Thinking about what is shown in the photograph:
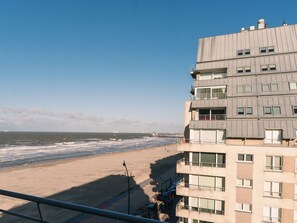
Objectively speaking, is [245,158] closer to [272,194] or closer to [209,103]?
[272,194]

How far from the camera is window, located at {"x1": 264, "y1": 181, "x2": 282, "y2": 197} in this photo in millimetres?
21683

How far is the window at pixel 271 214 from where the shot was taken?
21.6m

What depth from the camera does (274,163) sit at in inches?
861

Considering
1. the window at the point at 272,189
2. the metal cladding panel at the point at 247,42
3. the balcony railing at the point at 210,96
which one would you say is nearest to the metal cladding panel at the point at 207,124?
the balcony railing at the point at 210,96

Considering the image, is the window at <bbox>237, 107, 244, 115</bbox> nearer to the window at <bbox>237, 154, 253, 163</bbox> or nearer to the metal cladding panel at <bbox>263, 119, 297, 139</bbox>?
the metal cladding panel at <bbox>263, 119, 297, 139</bbox>

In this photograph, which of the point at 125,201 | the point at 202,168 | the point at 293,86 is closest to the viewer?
the point at 293,86

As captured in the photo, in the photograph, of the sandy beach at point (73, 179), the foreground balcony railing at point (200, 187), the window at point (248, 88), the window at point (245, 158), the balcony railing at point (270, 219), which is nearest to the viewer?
the balcony railing at point (270, 219)

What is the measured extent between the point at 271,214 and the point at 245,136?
7266mm

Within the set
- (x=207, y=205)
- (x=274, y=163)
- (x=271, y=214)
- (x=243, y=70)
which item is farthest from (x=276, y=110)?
(x=207, y=205)

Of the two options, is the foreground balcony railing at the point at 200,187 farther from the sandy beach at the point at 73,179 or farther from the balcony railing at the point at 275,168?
the sandy beach at the point at 73,179

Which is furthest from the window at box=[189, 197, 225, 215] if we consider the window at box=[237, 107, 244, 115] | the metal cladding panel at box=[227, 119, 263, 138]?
the window at box=[237, 107, 244, 115]

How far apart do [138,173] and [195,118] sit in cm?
4348

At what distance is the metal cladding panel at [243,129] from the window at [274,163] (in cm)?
221

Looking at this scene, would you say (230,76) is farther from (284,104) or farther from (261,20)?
(261,20)
